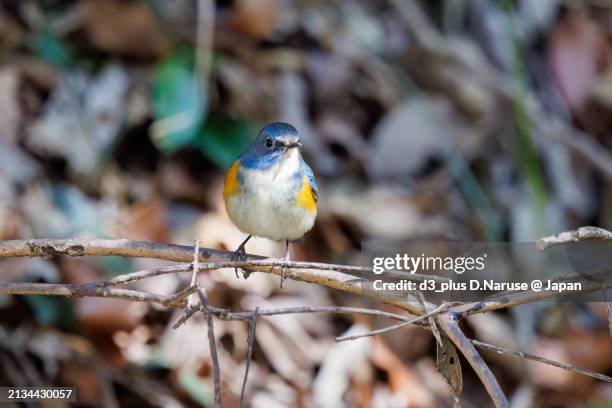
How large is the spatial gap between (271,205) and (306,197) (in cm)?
20

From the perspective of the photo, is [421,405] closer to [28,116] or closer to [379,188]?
[379,188]

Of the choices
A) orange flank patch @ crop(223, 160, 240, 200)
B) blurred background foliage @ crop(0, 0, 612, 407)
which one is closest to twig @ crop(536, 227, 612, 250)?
orange flank patch @ crop(223, 160, 240, 200)

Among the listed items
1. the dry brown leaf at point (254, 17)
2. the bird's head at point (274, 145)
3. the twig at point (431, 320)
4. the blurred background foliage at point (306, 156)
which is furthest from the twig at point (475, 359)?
the dry brown leaf at point (254, 17)

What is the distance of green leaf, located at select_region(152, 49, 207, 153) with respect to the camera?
19.9 feet

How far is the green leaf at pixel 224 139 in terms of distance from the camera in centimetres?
621

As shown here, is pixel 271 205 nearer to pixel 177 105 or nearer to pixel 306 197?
pixel 306 197

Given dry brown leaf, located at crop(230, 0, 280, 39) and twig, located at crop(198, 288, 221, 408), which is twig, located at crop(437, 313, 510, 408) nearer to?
twig, located at crop(198, 288, 221, 408)

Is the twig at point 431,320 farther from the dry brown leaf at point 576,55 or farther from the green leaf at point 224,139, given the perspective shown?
the dry brown leaf at point 576,55

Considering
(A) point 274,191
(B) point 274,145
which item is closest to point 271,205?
(A) point 274,191

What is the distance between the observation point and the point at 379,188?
261 inches

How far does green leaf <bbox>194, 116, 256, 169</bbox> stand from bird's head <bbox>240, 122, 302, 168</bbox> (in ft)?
6.21

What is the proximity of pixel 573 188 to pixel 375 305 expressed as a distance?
90.0 inches

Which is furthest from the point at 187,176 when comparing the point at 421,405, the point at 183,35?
the point at 421,405

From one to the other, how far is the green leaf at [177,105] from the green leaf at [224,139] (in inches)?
3.2
